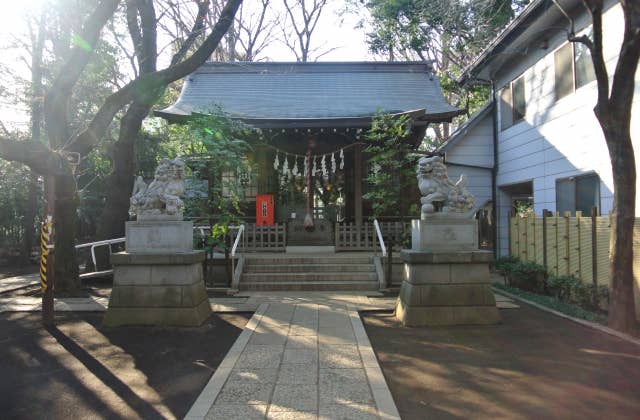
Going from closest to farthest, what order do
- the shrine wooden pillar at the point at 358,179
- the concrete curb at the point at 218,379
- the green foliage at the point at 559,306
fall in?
the concrete curb at the point at 218,379, the green foliage at the point at 559,306, the shrine wooden pillar at the point at 358,179

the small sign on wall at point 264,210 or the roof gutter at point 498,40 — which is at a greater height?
the roof gutter at point 498,40

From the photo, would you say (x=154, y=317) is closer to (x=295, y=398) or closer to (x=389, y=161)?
(x=295, y=398)

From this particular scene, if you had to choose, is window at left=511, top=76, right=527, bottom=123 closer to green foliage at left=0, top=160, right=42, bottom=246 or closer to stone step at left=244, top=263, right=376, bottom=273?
stone step at left=244, top=263, right=376, bottom=273

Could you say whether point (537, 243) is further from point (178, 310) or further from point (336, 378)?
point (178, 310)

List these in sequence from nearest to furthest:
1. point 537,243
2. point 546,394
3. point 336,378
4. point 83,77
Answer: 1. point 546,394
2. point 336,378
3. point 537,243
4. point 83,77

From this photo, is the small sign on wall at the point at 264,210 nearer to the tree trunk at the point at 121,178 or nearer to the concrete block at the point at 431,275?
the tree trunk at the point at 121,178

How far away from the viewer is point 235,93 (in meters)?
16.1

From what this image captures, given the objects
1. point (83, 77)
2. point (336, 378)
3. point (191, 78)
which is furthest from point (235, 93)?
point (336, 378)

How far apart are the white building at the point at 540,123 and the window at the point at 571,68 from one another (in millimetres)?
23

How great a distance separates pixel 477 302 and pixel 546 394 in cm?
261

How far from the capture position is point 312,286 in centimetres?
989

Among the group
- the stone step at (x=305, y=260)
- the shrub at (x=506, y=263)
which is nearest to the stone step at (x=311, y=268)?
the stone step at (x=305, y=260)

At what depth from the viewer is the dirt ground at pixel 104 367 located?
12.8 feet

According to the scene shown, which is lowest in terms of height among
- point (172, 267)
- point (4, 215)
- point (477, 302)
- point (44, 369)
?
point (44, 369)
